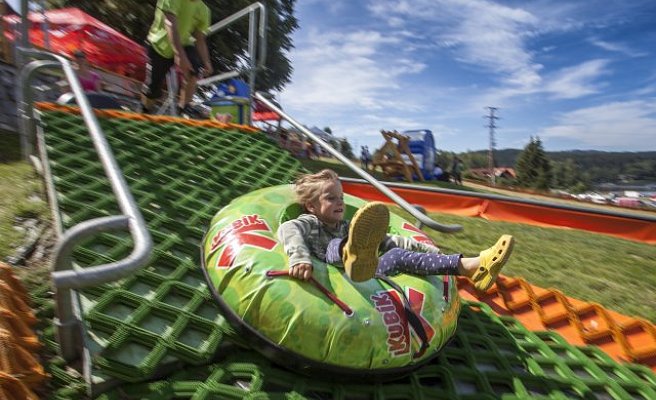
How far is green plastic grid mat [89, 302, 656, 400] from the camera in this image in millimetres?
1553

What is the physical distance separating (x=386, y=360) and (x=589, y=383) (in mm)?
1123

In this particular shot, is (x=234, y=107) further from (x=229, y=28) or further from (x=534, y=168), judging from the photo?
(x=534, y=168)

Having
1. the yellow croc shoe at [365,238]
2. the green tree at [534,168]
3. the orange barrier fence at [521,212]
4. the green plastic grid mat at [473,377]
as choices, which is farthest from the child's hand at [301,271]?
the green tree at [534,168]

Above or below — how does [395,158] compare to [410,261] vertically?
above

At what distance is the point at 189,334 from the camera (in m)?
1.79

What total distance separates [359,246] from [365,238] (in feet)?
0.15

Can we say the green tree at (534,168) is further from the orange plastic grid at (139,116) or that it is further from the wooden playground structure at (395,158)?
the orange plastic grid at (139,116)

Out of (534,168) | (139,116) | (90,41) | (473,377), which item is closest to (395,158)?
(90,41)

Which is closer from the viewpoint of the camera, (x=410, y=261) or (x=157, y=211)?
(x=410, y=261)

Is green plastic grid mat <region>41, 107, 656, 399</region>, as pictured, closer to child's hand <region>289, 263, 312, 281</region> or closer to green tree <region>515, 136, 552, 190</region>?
child's hand <region>289, 263, 312, 281</region>

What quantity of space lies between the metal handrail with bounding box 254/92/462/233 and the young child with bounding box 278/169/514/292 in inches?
7.2

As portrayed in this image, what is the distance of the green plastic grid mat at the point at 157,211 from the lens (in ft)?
5.41

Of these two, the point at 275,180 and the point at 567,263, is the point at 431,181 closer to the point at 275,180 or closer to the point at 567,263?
the point at 567,263

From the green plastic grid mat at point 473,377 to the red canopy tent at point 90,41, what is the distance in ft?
22.5
